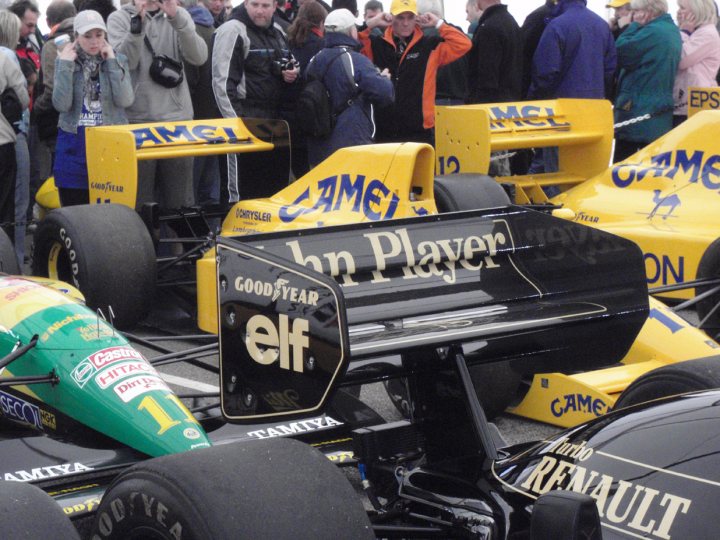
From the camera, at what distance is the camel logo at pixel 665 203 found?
688 centimetres

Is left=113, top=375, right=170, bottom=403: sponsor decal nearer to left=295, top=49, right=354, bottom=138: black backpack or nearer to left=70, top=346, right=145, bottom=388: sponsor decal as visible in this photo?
left=70, top=346, right=145, bottom=388: sponsor decal

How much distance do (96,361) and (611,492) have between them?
7.02 feet

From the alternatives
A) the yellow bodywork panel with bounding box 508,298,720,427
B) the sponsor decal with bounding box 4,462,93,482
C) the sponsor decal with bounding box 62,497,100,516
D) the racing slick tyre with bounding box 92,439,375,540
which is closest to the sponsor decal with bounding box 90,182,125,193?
the yellow bodywork panel with bounding box 508,298,720,427

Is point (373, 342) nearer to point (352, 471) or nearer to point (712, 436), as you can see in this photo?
point (712, 436)

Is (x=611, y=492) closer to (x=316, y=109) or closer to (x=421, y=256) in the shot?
(x=421, y=256)

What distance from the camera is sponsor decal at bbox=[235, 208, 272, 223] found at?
258 inches

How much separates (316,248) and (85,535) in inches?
51.3

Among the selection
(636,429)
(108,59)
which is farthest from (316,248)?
(108,59)

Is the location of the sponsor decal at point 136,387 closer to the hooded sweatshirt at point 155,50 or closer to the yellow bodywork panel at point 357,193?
the yellow bodywork panel at point 357,193

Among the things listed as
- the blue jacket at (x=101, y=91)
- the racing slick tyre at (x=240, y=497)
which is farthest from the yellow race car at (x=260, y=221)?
the racing slick tyre at (x=240, y=497)

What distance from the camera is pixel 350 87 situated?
7.62 m

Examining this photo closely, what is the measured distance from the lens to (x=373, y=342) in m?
3.14

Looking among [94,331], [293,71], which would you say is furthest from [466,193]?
[94,331]

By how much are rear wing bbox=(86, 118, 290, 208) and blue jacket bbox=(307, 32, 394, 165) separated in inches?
19.2
